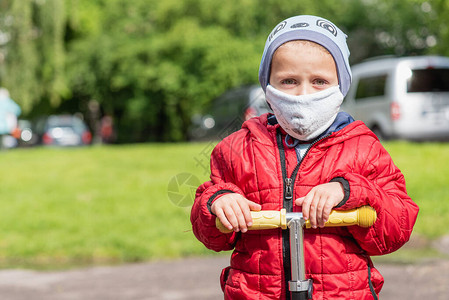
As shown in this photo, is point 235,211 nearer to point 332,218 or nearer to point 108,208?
point 332,218

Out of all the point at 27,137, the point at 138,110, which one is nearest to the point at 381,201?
the point at 138,110

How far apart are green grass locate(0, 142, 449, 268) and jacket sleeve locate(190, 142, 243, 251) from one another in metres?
3.42

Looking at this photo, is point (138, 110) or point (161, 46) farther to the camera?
point (138, 110)

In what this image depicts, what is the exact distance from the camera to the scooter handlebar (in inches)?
75.7

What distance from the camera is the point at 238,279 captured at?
2.14 m

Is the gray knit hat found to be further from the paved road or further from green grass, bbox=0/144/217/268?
the paved road

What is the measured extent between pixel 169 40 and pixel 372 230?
29252mm

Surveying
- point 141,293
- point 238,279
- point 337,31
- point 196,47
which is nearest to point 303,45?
point 337,31

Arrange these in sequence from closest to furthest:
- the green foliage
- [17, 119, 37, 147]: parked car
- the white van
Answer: the white van, the green foliage, [17, 119, 37, 147]: parked car

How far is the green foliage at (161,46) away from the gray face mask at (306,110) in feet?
67.9

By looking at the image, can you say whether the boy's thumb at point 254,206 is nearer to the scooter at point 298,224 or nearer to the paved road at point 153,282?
the scooter at point 298,224

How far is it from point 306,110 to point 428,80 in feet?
41.1

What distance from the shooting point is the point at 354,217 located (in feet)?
6.38

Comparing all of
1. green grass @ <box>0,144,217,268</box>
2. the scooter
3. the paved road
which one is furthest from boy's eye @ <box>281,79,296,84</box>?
the paved road
